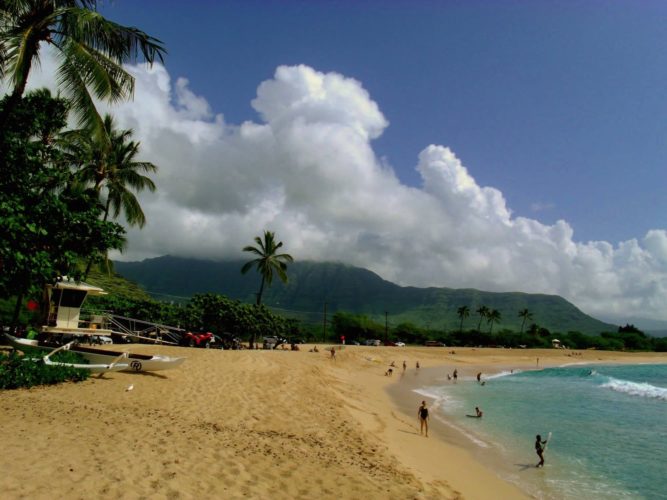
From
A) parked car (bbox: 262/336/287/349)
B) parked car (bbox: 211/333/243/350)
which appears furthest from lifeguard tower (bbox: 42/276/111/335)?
parked car (bbox: 262/336/287/349)

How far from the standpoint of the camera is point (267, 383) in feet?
61.0

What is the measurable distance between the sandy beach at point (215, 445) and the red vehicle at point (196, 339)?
1186 centimetres

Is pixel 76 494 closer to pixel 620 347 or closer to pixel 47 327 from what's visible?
pixel 47 327

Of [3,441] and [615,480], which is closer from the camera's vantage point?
[3,441]

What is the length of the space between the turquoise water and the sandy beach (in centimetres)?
143

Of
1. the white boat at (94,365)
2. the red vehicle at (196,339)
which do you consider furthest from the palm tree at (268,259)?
the white boat at (94,365)

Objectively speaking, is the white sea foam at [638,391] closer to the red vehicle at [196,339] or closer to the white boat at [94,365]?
the red vehicle at [196,339]

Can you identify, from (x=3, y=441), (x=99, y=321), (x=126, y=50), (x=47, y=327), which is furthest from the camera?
(x=99, y=321)

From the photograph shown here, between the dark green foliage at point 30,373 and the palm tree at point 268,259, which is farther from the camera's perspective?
the palm tree at point 268,259

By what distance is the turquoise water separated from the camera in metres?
12.1

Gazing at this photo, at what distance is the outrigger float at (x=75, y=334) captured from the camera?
618 inches

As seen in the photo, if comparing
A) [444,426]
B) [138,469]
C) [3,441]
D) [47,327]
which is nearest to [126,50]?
[3,441]

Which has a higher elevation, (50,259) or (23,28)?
(23,28)

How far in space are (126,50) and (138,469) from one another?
35.7 ft
